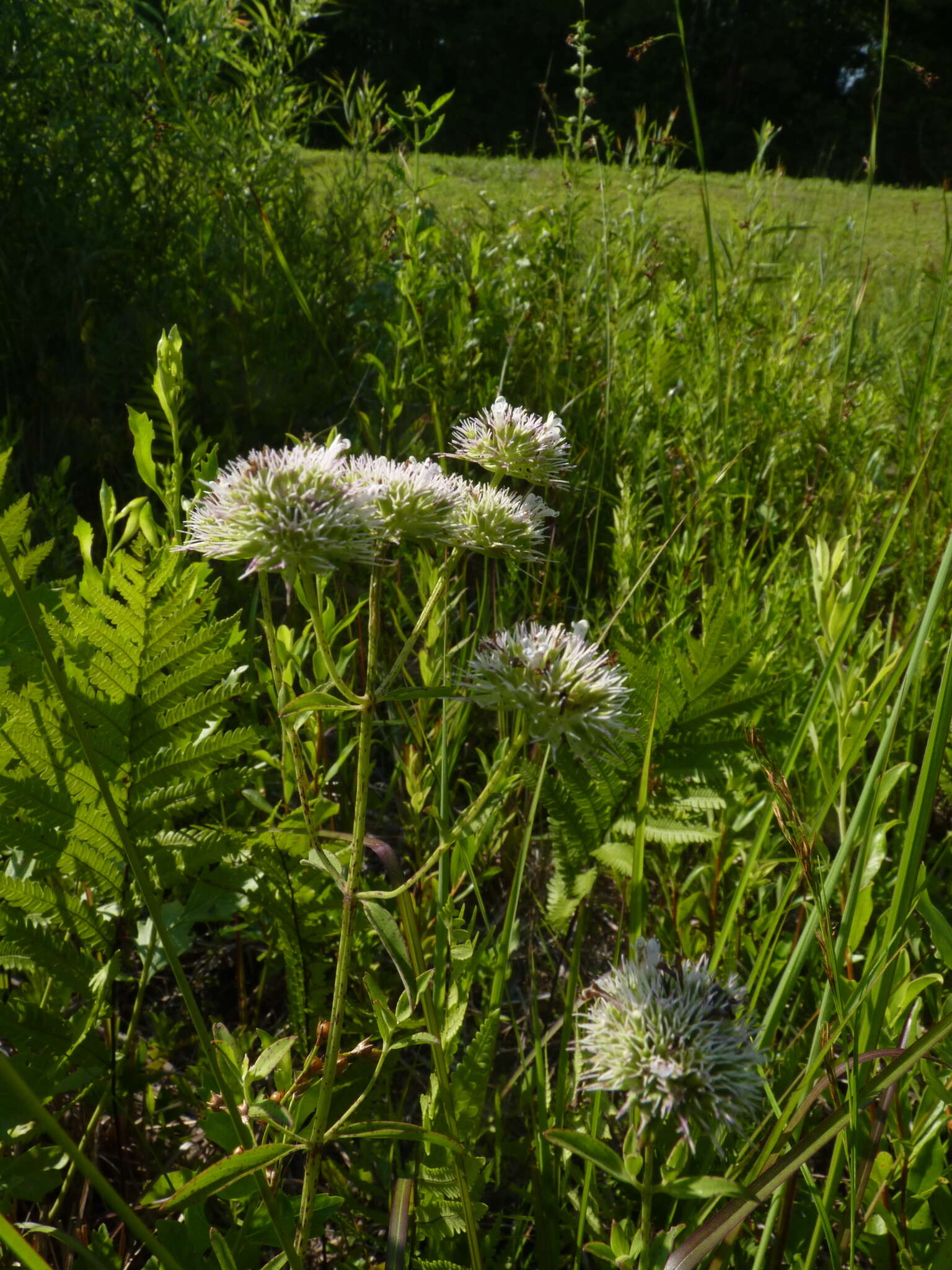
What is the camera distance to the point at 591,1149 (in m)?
0.82

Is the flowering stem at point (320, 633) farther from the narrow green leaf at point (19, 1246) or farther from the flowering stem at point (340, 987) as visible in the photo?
the narrow green leaf at point (19, 1246)

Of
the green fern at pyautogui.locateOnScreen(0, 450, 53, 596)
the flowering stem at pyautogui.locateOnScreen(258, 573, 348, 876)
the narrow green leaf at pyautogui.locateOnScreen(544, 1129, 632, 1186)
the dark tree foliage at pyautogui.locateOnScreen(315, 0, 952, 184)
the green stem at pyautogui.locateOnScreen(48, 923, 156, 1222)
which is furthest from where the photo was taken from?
the dark tree foliage at pyautogui.locateOnScreen(315, 0, 952, 184)

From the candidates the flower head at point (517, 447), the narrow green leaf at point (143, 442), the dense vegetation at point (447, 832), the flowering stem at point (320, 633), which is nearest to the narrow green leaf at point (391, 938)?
the dense vegetation at point (447, 832)

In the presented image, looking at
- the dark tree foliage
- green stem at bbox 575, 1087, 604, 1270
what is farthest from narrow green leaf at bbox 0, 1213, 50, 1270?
the dark tree foliage

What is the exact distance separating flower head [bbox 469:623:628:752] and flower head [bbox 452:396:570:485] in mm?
315

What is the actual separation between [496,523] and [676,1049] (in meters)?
0.64

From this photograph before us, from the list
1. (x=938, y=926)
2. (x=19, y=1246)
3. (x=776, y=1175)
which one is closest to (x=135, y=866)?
(x=19, y=1246)

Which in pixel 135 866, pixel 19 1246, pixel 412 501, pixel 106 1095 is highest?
pixel 412 501

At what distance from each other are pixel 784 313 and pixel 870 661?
6.38ft

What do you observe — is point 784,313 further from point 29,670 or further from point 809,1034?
point 29,670

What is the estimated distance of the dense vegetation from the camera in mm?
965

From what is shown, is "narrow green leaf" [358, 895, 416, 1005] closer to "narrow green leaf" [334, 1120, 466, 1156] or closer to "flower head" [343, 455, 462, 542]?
"narrow green leaf" [334, 1120, 466, 1156]

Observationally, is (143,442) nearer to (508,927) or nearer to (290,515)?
(290,515)

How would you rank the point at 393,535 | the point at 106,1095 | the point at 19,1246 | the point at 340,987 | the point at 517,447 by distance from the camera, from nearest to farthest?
the point at 19,1246, the point at 340,987, the point at 393,535, the point at 106,1095, the point at 517,447
